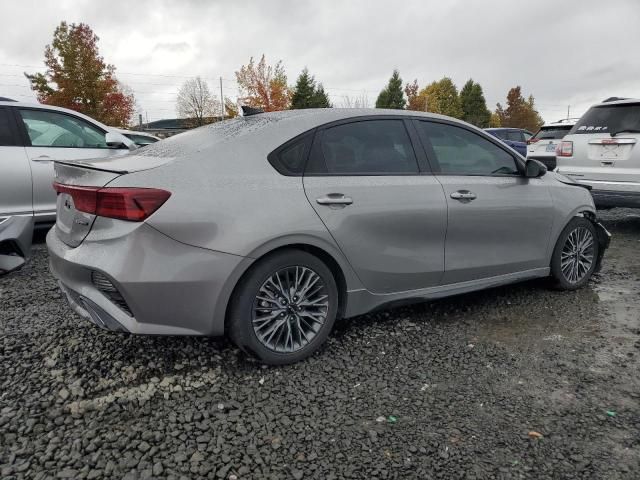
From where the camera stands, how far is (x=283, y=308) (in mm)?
2787

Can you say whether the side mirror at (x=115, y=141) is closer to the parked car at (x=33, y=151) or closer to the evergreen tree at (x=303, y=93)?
the parked car at (x=33, y=151)

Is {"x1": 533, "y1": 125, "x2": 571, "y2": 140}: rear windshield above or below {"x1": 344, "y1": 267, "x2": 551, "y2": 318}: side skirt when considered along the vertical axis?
above

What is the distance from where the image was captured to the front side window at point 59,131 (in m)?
5.57

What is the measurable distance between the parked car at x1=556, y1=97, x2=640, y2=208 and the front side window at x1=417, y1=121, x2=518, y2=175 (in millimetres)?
3164

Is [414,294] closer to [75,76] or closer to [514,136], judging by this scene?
[514,136]

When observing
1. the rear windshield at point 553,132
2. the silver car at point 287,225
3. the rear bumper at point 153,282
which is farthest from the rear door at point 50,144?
the rear windshield at point 553,132

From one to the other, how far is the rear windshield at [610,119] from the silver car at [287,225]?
3.63 m

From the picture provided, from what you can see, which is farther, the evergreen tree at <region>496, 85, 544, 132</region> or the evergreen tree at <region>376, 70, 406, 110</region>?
the evergreen tree at <region>496, 85, 544, 132</region>

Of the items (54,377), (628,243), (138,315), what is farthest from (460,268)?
(628,243)

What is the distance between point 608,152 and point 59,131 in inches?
277

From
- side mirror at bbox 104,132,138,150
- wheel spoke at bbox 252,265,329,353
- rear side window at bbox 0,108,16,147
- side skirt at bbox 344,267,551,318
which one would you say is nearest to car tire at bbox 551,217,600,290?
Result: side skirt at bbox 344,267,551,318

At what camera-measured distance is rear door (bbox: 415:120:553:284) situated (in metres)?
3.44

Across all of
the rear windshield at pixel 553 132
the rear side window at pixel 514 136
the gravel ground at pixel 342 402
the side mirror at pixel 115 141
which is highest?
the rear side window at pixel 514 136

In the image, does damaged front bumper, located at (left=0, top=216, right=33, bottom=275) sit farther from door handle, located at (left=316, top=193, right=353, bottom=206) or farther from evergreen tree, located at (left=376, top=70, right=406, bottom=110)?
evergreen tree, located at (left=376, top=70, right=406, bottom=110)
